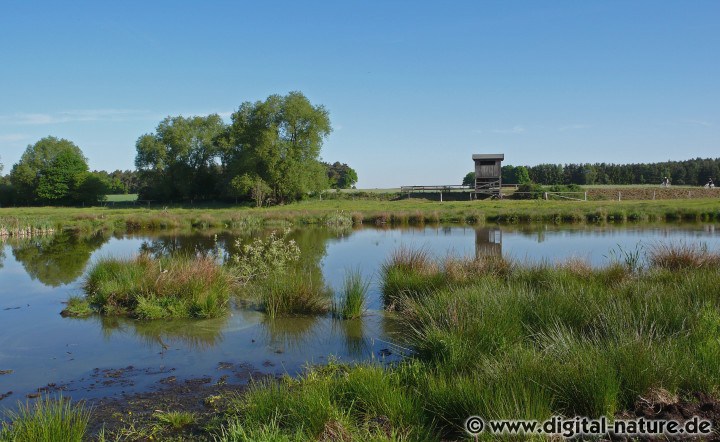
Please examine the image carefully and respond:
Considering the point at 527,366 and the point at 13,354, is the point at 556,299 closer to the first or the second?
the point at 527,366

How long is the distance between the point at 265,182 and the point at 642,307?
162 ft

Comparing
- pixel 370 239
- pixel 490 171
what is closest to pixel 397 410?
pixel 370 239

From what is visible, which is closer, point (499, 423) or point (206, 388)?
point (499, 423)

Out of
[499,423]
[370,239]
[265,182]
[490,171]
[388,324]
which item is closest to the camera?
[499,423]

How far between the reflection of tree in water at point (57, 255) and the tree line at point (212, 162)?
2305 centimetres

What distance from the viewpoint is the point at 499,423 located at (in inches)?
176

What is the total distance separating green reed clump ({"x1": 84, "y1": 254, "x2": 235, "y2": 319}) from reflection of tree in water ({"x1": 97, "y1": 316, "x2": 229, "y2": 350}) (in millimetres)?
256

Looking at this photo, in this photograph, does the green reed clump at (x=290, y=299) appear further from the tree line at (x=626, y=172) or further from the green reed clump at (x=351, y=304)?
the tree line at (x=626, y=172)

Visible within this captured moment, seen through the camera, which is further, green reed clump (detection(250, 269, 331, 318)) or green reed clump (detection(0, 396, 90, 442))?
green reed clump (detection(250, 269, 331, 318))

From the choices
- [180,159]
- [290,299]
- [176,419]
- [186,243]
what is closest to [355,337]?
[290,299]

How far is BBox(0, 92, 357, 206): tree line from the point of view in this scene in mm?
54656

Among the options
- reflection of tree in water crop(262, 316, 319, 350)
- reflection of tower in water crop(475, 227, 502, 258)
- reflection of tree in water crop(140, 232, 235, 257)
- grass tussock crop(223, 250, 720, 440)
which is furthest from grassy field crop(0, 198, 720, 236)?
grass tussock crop(223, 250, 720, 440)

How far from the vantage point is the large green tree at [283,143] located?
5419cm

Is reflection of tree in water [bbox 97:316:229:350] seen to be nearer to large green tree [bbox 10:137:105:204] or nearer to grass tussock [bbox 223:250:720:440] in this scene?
grass tussock [bbox 223:250:720:440]
